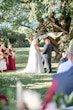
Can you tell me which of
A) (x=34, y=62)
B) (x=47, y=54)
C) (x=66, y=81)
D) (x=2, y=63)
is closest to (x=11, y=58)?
(x=2, y=63)

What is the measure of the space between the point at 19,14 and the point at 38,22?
152cm

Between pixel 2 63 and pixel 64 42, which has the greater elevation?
pixel 64 42

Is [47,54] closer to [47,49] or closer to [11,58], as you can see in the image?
[47,49]

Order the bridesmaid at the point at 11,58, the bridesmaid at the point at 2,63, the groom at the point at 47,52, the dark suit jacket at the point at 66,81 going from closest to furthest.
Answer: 1. the dark suit jacket at the point at 66,81
2. the groom at the point at 47,52
3. the bridesmaid at the point at 2,63
4. the bridesmaid at the point at 11,58

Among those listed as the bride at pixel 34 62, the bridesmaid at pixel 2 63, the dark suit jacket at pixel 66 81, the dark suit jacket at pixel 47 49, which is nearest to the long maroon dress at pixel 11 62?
the bridesmaid at pixel 2 63

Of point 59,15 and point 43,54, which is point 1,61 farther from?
point 59,15

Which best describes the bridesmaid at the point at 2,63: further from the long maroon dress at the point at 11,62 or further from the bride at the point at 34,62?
the bride at the point at 34,62

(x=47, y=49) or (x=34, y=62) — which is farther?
(x=34, y=62)

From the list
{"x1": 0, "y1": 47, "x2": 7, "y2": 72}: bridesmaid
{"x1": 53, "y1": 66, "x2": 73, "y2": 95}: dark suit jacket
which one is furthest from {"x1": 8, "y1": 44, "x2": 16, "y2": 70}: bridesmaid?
{"x1": 53, "y1": 66, "x2": 73, "y2": 95}: dark suit jacket

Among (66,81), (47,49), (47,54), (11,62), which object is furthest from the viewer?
(11,62)

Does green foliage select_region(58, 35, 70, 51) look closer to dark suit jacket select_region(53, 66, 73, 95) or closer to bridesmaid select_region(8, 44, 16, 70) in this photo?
bridesmaid select_region(8, 44, 16, 70)

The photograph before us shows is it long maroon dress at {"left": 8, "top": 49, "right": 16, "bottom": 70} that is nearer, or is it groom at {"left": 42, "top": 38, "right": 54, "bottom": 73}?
groom at {"left": 42, "top": 38, "right": 54, "bottom": 73}

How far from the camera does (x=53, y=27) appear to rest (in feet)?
84.9

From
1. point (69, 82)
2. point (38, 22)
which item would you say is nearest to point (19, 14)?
point (38, 22)
